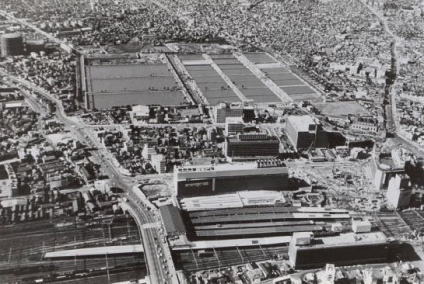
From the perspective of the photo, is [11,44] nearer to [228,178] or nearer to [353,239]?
[228,178]

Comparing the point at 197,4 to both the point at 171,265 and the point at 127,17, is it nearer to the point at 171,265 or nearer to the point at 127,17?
the point at 127,17

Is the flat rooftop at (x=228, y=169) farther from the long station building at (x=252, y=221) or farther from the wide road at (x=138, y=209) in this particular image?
the wide road at (x=138, y=209)

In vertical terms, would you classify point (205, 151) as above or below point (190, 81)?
below

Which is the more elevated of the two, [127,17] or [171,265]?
[127,17]

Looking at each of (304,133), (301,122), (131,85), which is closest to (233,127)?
(301,122)

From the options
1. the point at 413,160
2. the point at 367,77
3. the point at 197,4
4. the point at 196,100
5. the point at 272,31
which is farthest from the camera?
the point at 197,4

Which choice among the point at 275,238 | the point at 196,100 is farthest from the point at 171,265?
the point at 196,100

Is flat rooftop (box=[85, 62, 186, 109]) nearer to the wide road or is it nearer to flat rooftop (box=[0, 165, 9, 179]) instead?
the wide road
